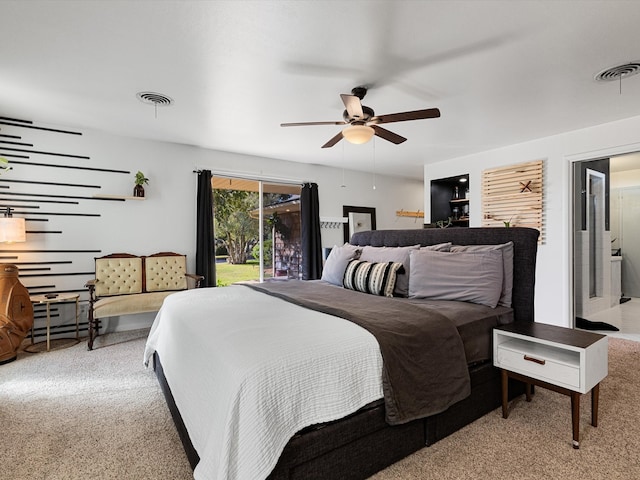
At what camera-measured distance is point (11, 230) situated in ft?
11.0

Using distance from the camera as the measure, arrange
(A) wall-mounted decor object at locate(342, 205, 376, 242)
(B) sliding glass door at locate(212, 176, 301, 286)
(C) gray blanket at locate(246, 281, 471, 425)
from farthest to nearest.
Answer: (A) wall-mounted decor object at locate(342, 205, 376, 242) → (B) sliding glass door at locate(212, 176, 301, 286) → (C) gray blanket at locate(246, 281, 471, 425)

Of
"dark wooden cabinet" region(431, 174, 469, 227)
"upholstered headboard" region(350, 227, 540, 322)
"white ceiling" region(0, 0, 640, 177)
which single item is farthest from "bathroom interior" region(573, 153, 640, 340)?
"upholstered headboard" region(350, 227, 540, 322)

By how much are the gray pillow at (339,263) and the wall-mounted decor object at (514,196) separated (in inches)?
112

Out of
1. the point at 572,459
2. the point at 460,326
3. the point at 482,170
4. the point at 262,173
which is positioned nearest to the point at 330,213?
the point at 262,173

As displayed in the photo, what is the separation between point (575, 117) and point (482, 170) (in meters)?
1.59

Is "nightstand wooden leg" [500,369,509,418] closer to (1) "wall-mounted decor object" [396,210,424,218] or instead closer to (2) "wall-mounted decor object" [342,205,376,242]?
(2) "wall-mounted decor object" [342,205,376,242]

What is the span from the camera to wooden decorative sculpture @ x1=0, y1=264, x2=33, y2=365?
312 cm

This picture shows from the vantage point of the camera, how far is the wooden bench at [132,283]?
355cm

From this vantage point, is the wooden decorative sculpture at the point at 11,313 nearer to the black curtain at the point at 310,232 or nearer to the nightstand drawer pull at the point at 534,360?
the black curtain at the point at 310,232

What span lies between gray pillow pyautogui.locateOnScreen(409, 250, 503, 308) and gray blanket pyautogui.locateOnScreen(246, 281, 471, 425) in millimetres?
474

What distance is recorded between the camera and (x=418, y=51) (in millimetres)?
2408

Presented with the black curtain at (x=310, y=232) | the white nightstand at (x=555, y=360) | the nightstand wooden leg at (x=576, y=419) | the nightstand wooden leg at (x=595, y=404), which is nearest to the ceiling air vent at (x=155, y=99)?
the black curtain at (x=310, y=232)

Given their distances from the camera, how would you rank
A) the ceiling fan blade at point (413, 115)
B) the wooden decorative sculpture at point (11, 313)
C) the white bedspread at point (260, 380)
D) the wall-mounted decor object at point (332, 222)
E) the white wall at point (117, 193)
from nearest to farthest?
the white bedspread at point (260, 380), the ceiling fan blade at point (413, 115), the wooden decorative sculpture at point (11, 313), the white wall at point (117, 193), the wall-mounted decor object at point (332, 222)

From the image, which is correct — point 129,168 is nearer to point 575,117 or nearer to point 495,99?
point 495,99
